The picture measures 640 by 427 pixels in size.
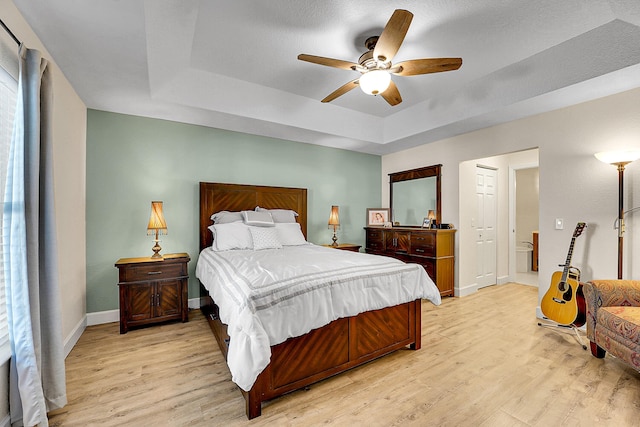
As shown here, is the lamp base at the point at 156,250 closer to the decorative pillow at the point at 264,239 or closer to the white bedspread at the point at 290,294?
the white bedspread at the point at 290,294

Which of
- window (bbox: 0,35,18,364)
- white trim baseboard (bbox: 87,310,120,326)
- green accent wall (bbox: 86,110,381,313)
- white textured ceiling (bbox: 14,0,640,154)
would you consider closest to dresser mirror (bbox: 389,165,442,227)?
white textured ceiling (bbox: 14,0,640,154)

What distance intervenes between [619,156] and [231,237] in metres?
4.11

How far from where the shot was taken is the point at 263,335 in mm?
1647

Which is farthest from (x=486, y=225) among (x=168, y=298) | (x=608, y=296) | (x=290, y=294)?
(x=168, y=298)

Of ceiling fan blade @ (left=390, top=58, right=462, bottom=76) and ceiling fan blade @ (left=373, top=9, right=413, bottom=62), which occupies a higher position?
ceiling fan blade @ (left=373, top=9, right=413, bottom=62)

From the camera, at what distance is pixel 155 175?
142 inches

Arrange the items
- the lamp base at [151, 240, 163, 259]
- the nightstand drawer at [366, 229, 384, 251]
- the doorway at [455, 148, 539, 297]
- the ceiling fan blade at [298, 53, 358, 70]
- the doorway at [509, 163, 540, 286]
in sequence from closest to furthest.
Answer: the ceiling fan blade at [298, 53, 358, 70], the lamp base at [151, 240, 163, 259], the doorway at [455, 148, 539, 297], the nightstand drawer at [366, 229, 384, 251], the doorway at [509, 163, 540, 286]

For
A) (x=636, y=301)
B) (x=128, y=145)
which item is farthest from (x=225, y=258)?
(x=636, y=301)

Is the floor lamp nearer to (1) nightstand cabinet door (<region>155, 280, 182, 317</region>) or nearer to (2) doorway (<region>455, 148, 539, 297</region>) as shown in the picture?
(2) doorway (<region>455, 148, 539, 297</region>)

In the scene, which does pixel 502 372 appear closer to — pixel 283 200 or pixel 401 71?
pixel 401 71

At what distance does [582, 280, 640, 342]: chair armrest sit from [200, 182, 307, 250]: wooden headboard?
3.47 metres

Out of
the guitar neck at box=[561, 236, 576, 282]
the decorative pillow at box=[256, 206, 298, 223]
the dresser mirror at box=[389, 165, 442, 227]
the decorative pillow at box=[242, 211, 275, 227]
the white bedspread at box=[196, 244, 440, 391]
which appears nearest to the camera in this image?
the white bedspread at box=[196, 244, 440, 391]

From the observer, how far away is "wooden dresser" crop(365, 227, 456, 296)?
4.22 metres

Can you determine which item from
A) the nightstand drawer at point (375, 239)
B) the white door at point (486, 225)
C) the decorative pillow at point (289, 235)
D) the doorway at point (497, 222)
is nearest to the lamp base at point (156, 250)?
the decorative pillow at point (289, 235)
